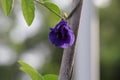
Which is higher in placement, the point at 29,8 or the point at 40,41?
the point at 40,41

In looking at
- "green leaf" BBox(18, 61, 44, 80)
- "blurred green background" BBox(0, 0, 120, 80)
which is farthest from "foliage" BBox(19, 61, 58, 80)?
"blurred green background" BBox(0, 0, 120, 80)

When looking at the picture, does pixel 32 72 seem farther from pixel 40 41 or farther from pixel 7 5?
pixel 40 41

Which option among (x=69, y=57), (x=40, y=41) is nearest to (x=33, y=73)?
(x=69, y=57)

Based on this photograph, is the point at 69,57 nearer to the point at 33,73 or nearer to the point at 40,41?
the point at 33,73

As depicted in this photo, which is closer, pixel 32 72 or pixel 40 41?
pixel 32 72

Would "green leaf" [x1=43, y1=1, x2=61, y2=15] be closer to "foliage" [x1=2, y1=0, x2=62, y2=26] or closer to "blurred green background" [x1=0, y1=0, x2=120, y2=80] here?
"foliage" [x1=2, y1=0, x2=62, y2=26]

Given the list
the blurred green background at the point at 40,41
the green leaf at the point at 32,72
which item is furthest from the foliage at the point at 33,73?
the blurred green background at the point at 40,41

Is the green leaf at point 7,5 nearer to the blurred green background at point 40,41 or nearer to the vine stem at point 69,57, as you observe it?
the vine stem at point 69,57
